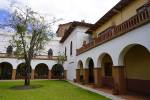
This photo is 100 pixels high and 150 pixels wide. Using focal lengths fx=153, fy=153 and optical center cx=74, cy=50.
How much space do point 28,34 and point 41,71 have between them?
1386cm

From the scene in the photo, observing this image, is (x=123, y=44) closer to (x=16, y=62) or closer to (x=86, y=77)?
(x=86, y=77)

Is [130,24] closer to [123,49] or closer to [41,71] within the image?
[123,49]

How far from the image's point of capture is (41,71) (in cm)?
3089

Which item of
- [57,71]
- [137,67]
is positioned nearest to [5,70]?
[57,71]

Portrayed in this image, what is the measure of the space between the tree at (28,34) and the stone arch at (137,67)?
10425mm

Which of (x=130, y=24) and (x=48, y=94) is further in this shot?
(x=48, y=94)

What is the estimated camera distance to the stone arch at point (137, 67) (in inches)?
434

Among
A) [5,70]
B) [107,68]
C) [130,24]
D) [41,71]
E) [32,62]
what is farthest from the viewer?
[41,71]

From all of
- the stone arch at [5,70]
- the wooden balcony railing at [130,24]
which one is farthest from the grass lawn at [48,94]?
the stone arch at [5,70]

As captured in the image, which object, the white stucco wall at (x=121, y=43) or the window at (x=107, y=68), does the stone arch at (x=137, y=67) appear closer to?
the white stucco wall at (x=121, y=43)

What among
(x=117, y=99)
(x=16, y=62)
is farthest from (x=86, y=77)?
(x=16, y=62)

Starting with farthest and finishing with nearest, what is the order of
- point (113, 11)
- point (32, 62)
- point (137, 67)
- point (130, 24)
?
A: 1. point (32, 62)
2. point (113, 11)
3. point (137, 67)
4. point (130, 24)

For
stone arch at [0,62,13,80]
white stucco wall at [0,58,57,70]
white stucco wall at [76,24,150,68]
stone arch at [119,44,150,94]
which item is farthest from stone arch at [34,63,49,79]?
stone arch at [119,44,150,94]

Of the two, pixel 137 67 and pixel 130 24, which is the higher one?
pixel 130 24
